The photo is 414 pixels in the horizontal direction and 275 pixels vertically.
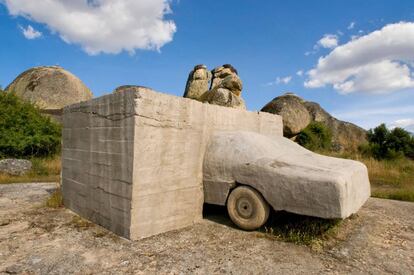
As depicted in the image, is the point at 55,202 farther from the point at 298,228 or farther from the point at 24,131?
the point at 24,131

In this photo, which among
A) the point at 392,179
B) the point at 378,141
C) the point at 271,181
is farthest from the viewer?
the point at 378,141

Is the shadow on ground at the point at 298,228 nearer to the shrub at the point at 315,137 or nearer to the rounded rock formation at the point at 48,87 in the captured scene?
the shrub at the point at 315,137

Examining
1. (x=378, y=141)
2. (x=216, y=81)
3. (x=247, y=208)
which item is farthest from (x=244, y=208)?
(x=216, y=81)

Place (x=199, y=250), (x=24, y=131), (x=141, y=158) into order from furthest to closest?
(x=24, y=131) → (x=141, y=158) → (x=199, y=250)

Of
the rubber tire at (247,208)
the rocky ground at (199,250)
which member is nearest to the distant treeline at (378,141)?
the rocky ground at (199,250)

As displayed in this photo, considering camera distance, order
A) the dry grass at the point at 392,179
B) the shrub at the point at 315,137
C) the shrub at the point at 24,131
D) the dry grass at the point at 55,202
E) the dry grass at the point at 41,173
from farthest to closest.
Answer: the shrub at the point at 315,137 < the shrub at the point at 24,131 < the dry grass at the point at 41,173 < the dry grass at the point at 392,179 < the dry grass at the point at 55,202

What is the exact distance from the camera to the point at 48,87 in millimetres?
19141

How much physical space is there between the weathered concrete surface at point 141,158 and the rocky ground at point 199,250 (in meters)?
0.27

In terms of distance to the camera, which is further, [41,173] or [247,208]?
[41,173]

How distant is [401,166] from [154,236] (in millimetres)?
11833

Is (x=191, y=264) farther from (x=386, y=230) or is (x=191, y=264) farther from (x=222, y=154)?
(x=386, y=230)

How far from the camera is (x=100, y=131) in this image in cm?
498

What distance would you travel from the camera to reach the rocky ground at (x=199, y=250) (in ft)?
11.3

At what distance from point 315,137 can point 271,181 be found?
12275 millimetres
